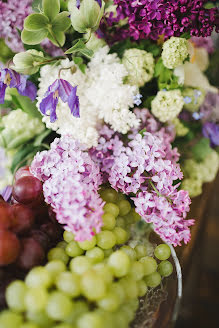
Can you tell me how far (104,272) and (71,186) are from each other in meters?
0.13

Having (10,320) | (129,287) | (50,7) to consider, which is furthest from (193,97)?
(10,320)

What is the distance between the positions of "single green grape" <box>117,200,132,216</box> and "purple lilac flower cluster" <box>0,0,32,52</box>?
0.41 metres

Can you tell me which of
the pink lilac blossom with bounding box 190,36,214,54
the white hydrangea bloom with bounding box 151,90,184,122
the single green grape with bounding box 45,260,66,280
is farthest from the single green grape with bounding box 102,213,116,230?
the pink lilac blossom with bounding box 190,36,214,54

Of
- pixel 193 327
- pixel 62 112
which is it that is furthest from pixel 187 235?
pixel 193 327

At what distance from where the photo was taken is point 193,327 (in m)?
1.30

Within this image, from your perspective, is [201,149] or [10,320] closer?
[10,320]

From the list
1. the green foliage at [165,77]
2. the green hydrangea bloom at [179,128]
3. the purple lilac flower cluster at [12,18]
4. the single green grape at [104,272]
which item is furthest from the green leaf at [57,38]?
the single green grape at [104,272]

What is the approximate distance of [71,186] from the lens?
46cm

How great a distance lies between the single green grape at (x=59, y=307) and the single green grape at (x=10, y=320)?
0.04 metres

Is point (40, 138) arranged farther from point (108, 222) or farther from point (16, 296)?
point (16, 296)

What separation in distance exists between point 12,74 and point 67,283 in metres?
0.38

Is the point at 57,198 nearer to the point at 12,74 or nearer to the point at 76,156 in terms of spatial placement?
the point at 76,156

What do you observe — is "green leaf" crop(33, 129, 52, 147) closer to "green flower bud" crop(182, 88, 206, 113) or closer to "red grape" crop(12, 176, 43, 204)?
"red grape" crop(12, 176, 43, 204)

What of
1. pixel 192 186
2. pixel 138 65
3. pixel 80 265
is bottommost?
pixel 192 186
